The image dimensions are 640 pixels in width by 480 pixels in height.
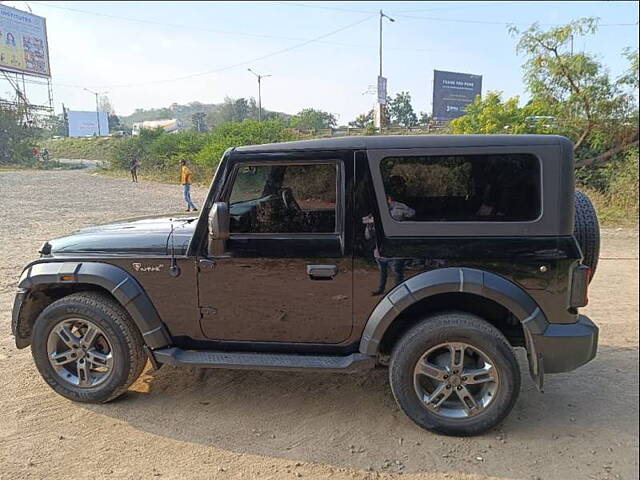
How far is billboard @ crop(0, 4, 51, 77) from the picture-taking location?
4.61m

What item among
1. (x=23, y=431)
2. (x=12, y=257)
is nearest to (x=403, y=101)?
(x=12, y=257)

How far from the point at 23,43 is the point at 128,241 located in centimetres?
304

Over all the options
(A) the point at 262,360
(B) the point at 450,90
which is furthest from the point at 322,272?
(B) the point at 450,90

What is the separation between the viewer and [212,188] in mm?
3217

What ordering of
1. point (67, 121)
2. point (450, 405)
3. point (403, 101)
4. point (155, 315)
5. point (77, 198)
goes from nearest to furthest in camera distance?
1. point (450, 405)
2. point (155, 315)
3. point (67, 121)
4. point (77, 198)
5. point (403, 101)

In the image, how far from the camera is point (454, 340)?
2975mm

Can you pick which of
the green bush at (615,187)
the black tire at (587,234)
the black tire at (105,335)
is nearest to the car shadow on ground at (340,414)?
the black tire at (105,335)

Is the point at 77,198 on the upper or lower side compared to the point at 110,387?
upper

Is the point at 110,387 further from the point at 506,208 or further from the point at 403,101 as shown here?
the point at 403,101

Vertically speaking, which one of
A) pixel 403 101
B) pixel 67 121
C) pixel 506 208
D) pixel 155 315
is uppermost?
pixel 403 101

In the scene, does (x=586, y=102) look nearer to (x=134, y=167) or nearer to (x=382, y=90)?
(x=382, y=90)

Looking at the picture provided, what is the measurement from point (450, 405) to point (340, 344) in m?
0.81

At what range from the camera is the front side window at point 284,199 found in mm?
3119

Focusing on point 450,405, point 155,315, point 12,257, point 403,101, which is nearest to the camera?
point 450,405
